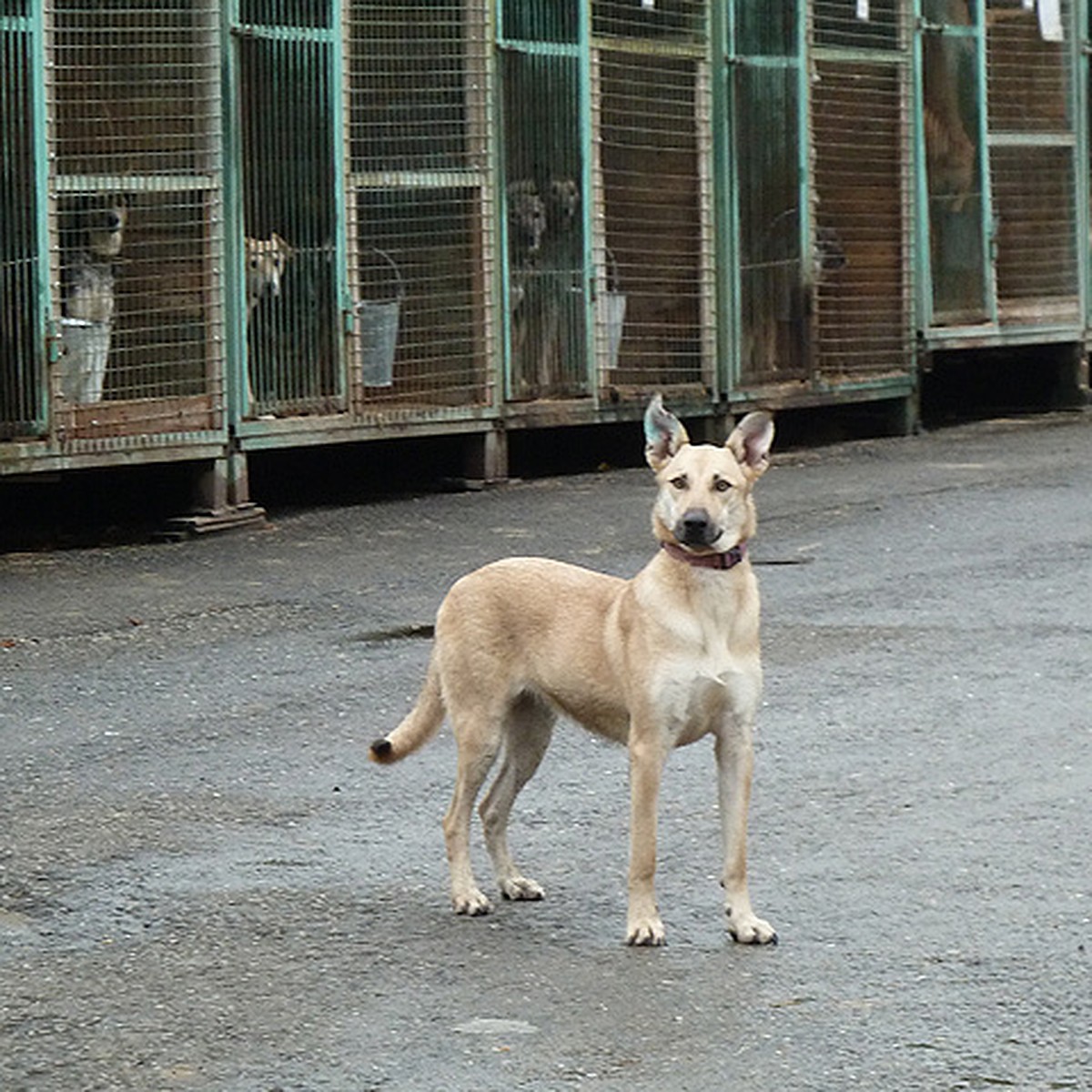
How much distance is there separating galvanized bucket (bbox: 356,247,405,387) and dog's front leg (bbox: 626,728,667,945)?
8.21 metres

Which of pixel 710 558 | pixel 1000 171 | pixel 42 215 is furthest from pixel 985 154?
pixel 710 558

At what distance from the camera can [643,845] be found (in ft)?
19.9

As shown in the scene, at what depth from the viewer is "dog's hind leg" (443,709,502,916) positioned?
254 inches

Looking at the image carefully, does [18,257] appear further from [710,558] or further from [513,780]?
[710,558]

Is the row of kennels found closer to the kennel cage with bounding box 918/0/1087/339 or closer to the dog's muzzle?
the kennel cage with bounding box 918/0/1087/339

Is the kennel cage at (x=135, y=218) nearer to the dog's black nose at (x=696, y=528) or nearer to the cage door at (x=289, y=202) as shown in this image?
the cage door at (x=289, y=202)

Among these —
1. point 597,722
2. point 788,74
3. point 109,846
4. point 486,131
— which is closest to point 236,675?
point 109,846

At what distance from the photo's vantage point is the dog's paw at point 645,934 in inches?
236

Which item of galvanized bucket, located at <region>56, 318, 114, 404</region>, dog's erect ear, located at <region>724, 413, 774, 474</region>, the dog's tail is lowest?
the dog's tail

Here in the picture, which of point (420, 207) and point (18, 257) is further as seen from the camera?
point (420, 207)

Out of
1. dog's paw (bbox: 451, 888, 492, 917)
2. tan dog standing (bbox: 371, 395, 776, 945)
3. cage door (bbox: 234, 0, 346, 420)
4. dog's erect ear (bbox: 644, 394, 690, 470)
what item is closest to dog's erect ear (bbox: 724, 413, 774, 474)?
tan dog standing (bbox: 371, 395, 776, 945)

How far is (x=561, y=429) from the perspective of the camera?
1642 cm

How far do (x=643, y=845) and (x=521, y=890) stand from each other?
52 centimetres

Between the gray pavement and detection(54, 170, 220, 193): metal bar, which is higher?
detection(54, 170, 220, 193): metal bar
